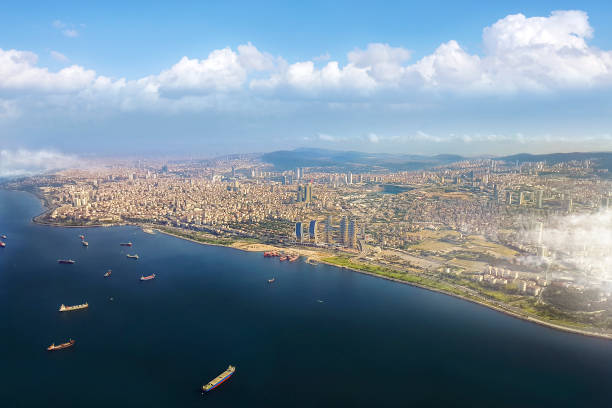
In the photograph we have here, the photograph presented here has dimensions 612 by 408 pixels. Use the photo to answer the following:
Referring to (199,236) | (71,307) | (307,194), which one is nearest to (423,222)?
(307,194)

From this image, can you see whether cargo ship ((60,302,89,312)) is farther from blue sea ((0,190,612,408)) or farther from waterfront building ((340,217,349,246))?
waterfront building ((340,217,349,246))

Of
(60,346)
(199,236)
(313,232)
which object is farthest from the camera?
(199,236)

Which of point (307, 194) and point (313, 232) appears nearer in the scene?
point (313, 232)

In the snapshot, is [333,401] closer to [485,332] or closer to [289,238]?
[485,332]

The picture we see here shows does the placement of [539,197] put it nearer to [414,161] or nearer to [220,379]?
[220,379]

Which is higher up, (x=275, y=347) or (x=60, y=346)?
(x=60, y=346)

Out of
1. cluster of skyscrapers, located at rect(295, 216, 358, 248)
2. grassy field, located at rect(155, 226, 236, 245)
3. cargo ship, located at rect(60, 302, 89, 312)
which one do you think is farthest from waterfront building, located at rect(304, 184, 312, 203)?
cargo ship, located at rect(60, 302, 89, 312)
